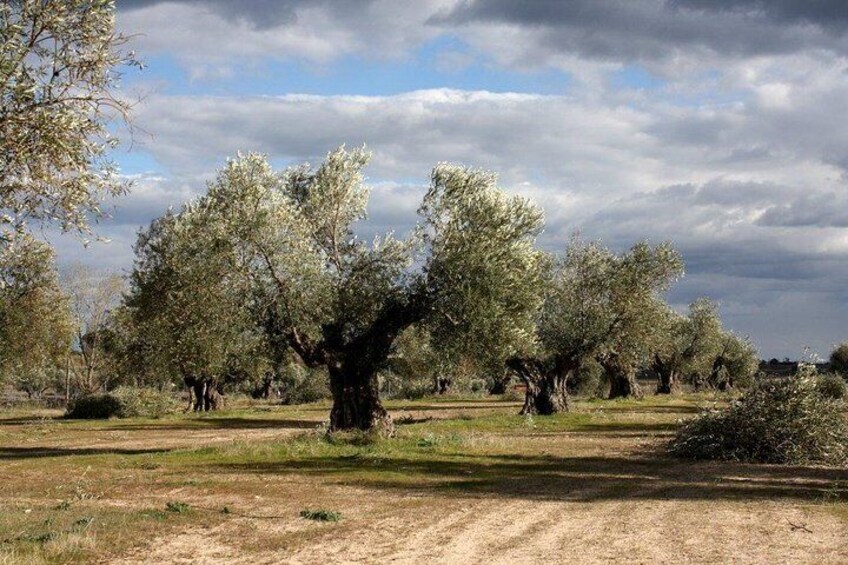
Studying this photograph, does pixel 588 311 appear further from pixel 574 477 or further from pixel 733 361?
pixel 733 361

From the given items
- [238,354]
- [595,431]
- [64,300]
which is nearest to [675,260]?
[595,431]

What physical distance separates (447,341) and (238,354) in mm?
8829

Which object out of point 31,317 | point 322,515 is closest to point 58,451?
point 31,317

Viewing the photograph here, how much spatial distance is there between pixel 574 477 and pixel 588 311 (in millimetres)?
Result: 29840

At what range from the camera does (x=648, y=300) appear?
54.5 meters

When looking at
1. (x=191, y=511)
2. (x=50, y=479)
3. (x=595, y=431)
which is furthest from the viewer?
(x=595, y=431)

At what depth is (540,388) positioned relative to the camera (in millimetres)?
53719

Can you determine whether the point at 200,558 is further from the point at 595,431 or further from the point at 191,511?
the point at 595,431

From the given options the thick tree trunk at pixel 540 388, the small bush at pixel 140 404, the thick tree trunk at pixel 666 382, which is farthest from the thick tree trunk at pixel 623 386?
the small bush at pixel 140 404

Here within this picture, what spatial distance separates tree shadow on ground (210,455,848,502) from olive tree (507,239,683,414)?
22.6 meters

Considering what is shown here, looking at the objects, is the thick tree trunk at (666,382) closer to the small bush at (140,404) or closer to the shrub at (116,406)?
the small bush at (140,404)

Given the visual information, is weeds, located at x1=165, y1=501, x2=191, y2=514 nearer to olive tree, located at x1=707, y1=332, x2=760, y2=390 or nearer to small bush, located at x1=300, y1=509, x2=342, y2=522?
small bush, located at x1=300, y1=509, x2=342, y2=522

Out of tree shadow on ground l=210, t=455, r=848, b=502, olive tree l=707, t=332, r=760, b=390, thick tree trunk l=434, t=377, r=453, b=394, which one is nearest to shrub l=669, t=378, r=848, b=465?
tree shadow on ground l=210, t=455, r=848, b=502

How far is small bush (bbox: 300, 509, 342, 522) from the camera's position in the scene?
59.1 ft
